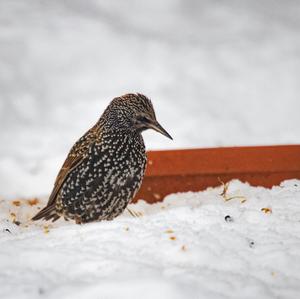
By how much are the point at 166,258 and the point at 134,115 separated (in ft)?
4.48

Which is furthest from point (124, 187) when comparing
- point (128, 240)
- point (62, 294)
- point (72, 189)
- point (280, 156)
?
point (280, 156)

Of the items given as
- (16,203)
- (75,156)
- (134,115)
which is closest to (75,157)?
(75,156)

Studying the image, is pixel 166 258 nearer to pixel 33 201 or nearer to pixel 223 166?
pixel 223 166

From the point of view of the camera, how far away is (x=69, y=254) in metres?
2.36

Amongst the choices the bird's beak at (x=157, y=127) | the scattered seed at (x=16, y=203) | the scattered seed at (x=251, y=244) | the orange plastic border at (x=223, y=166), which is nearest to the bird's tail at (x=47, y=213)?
the bird's beak at (x=157, y=127)

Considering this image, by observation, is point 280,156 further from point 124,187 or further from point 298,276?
point 298,276

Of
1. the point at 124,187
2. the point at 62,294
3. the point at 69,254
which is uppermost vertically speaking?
the point at 124,187

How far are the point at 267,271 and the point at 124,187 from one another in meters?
1.30

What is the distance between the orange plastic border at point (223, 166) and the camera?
4734 millimetres

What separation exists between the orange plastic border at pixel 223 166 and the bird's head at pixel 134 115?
1.26m

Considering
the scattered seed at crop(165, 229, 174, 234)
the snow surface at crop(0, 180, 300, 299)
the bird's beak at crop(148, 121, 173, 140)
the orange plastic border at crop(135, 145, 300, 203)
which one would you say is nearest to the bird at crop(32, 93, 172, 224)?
the bird's beak at crop(148, 121, 173, 140)

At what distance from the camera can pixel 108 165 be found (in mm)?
3408

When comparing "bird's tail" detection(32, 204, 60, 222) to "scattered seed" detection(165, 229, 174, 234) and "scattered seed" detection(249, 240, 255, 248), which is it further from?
"scattered seed" detection(249, 240, 255, 248)

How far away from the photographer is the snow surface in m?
2.02
